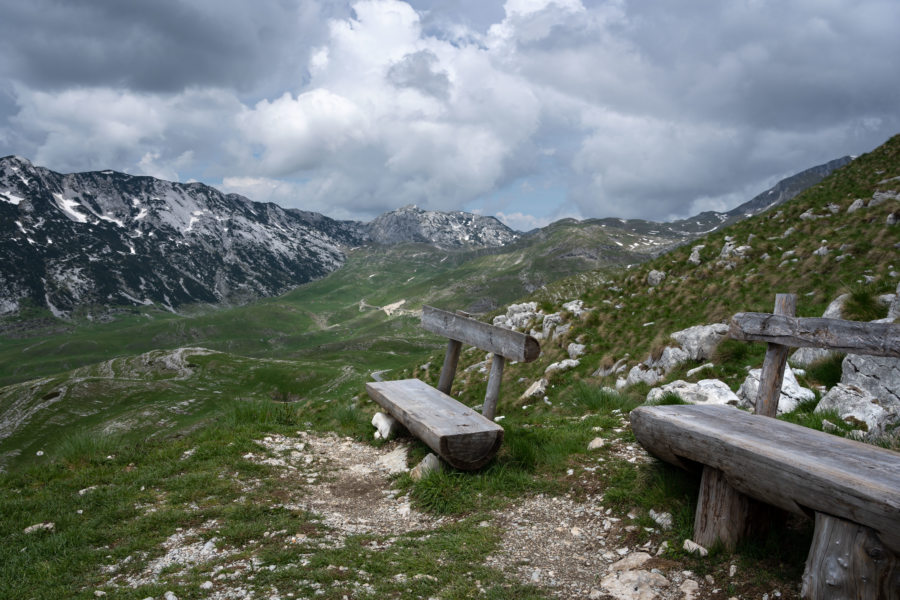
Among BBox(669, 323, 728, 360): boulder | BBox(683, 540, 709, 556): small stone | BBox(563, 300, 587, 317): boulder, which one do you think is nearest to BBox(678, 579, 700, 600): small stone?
BBox(683, 540, 709, 556): small stone

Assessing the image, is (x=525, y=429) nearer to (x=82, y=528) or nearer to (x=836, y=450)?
(x=836, y=450)

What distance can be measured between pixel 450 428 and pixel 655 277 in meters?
22.7

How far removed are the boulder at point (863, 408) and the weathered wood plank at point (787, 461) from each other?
2.77 metres

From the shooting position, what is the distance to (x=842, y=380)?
934 cm

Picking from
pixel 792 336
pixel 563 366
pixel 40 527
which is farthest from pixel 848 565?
pixel 563 366

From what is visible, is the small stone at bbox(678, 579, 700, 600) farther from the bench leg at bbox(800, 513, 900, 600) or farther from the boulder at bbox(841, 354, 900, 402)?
the boulder at bbox(841, 354, 900, 402)

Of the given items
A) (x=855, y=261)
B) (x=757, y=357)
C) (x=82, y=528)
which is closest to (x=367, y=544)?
(x=82, y=528)

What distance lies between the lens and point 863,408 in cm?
786

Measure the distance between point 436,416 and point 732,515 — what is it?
514cm

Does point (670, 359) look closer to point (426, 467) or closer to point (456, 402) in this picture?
point (456, 402)

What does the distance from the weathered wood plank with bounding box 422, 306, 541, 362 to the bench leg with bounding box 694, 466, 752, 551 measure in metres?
3.79

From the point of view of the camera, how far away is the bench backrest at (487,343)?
29.6 ft

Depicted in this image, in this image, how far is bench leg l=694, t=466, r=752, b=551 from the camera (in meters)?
5.02

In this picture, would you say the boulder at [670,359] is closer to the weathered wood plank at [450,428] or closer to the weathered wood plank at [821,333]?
the weathered wood plank at [821,333]
